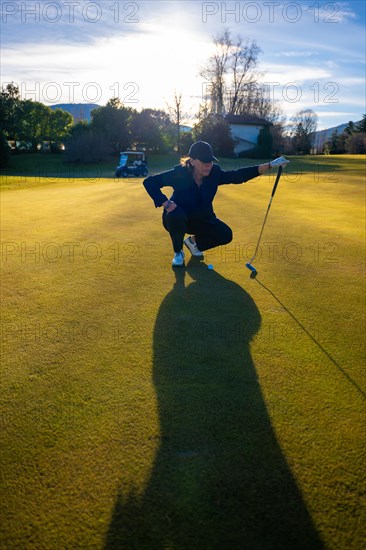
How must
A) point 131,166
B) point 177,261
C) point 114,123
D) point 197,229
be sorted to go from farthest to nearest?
point 114,123 → point 131,166 → point 197,229 → point 177,261

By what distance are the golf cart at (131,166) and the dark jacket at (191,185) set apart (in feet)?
78.8

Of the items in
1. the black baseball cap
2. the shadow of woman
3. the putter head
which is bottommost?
the shadow of woman

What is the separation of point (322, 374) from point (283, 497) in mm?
1091

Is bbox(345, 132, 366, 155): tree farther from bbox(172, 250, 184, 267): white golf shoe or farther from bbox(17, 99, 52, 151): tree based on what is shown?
bbox(172, 250, 184, 267): white golf shoe

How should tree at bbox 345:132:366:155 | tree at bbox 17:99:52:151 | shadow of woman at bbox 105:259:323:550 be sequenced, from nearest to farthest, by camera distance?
shadow of woman at bbox 105:259:323:550 < tree at bbox 17:99:52:151 < tree at bbox 345:132:366:155

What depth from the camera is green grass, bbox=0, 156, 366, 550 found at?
61.7 inches

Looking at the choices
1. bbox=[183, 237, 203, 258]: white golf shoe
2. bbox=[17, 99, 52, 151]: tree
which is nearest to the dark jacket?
bbox=[183, 237, 203, 258]: white golf shoe

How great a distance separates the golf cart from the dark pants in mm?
23943

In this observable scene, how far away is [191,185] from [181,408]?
3.75 meters

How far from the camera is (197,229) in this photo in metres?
Result: 5.67

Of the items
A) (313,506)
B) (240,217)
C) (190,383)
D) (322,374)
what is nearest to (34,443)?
(190,383)

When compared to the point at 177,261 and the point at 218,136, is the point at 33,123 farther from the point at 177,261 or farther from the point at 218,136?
the point at 177,261

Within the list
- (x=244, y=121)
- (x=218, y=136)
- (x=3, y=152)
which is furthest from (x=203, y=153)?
(x=244, y=121)

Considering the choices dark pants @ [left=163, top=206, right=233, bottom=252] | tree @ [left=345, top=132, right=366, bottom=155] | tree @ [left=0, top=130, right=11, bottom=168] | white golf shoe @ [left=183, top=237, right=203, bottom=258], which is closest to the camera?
dark pants @ [left=163, top=206, right=233, bottom=252]
